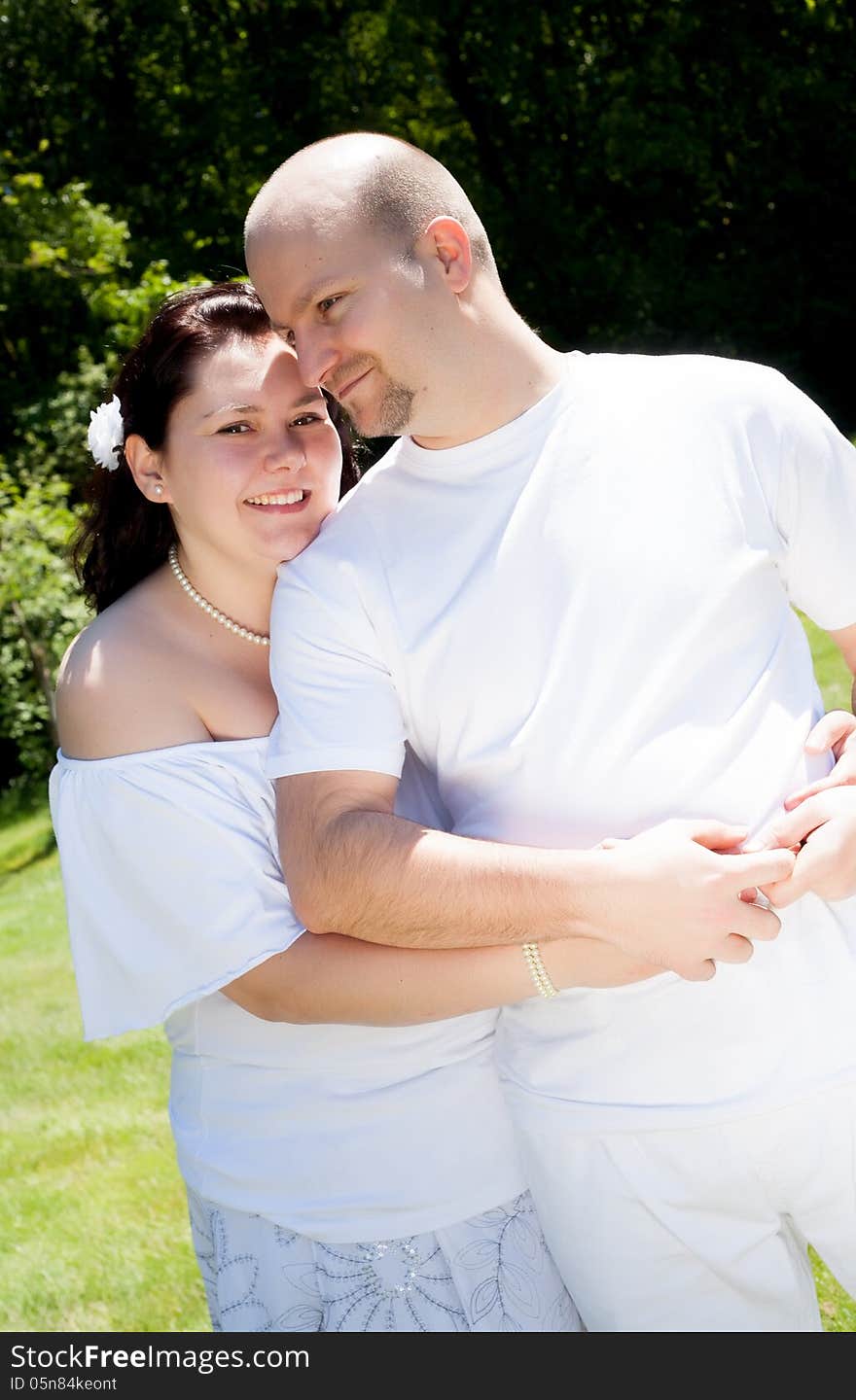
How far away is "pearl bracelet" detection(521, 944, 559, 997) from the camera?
2.18 metres

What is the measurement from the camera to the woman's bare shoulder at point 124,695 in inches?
100

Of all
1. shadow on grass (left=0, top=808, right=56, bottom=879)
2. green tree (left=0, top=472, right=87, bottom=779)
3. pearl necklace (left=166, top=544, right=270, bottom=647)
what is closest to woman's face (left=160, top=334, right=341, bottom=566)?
pearl necklace (left=166, top=544, right=270, bottom=647)

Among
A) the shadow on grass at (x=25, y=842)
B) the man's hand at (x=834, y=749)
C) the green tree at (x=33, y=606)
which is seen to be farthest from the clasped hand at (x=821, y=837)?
the green tree at (x=33, y=606)

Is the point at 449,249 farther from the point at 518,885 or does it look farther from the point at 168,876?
the point at 168,876

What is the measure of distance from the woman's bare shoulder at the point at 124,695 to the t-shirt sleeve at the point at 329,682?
0.32 metres

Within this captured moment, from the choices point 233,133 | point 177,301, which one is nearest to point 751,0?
point 233,133

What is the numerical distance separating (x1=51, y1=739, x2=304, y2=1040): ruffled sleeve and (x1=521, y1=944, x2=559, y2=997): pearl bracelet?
0.43 m

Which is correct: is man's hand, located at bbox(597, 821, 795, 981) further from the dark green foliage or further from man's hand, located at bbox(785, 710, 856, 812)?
the dark green foliage

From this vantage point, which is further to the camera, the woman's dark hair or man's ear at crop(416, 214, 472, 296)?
the woman's dark hair

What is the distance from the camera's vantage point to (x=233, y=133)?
2011 centimetres

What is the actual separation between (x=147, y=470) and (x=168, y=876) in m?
0.83

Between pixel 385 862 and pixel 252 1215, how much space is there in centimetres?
86

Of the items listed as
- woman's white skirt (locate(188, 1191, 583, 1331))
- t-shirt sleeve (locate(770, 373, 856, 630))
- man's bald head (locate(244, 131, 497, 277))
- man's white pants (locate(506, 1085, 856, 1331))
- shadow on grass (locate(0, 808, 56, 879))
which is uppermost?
man's bald head (locate(244, 131, 497, 277))
